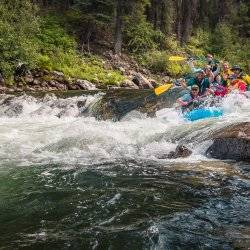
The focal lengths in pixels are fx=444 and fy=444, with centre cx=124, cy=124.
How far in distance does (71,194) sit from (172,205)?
1.50m

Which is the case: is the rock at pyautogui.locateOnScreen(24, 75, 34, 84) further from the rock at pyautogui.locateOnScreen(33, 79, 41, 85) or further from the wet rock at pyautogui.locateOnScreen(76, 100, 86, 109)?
the wet rock at pyautogui.locateOnScreen(76, 100, 86, 109)

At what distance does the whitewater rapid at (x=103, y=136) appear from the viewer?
351 inches

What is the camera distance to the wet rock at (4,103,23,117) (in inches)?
634

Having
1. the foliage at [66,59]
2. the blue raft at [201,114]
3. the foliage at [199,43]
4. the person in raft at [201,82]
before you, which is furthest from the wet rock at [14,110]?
the foliage at [199,43]

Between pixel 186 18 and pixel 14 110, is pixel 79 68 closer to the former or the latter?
pixel 14 110

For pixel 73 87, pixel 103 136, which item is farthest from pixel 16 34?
pixel 103 136

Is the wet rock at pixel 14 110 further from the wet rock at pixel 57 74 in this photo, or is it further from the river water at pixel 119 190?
the wet rock at pixel 57 74

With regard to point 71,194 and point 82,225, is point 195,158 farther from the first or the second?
point 82,225

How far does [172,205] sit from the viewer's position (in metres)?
5.81

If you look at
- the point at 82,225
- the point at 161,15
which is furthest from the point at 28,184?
the point at 161,15

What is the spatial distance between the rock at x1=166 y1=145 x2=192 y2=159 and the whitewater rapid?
14 centimetres

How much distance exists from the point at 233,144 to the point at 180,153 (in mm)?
1039

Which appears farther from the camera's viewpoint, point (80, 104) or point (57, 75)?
point (57, 75)

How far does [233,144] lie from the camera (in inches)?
339
